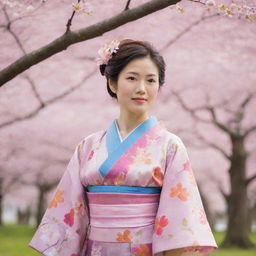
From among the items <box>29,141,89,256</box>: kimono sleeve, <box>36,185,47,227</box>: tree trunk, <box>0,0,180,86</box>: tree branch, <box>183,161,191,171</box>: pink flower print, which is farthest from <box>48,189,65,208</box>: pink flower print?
<box>36,185,47,227</box>: tree trunk

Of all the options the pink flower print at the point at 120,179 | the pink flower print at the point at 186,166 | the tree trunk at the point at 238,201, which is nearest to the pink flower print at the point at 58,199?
the pink flower print at the point at 120,179

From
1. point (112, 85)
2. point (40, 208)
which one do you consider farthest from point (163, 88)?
point (40, 208)

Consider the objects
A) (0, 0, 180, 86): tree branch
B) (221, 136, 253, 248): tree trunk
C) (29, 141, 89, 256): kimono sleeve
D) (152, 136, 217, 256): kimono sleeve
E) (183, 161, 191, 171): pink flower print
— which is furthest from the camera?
(221, 136, 253, 248): tree trunk

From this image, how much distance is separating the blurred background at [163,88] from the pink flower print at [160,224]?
157 centimetres

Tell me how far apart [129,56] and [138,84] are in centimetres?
17

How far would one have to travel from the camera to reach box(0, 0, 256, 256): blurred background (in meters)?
6.52

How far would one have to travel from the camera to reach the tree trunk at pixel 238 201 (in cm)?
1152

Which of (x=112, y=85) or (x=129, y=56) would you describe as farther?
(x=112, y=85)

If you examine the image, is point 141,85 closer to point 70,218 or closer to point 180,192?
point 180,192

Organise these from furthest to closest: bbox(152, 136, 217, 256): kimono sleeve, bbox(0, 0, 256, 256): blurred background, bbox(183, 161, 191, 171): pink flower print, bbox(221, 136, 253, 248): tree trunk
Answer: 1. bbox(221, 136, 253, 248): tree trunk
2. bbox(0, 0, 256, 256): blurred background
3. bbox(183, 161, 191, 171): pink flower print
4. bbox(152, 136, 217, 256): kimono sleeve

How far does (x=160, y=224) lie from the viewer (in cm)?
271

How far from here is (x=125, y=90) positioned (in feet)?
9.41

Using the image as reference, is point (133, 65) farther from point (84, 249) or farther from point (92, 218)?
point (84, 249)

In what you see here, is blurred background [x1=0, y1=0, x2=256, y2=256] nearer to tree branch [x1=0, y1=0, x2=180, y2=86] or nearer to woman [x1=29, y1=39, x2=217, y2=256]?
tree branch [x1=0, y1=0, x2=180, y2=86]
